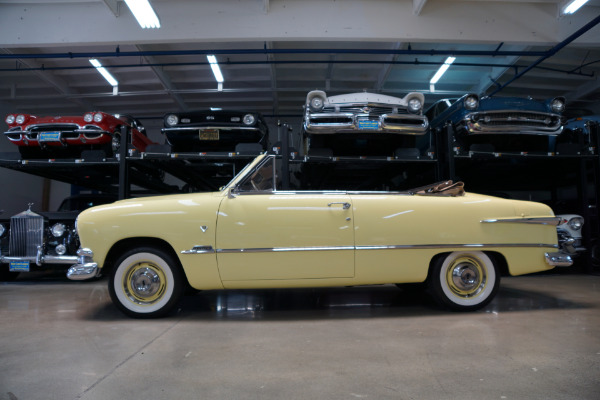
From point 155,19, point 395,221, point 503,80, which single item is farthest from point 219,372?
point 503,80

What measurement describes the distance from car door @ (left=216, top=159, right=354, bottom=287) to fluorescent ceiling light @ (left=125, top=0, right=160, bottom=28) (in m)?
3.80

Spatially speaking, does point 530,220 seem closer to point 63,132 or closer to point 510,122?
point 510,122

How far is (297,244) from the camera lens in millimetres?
3137

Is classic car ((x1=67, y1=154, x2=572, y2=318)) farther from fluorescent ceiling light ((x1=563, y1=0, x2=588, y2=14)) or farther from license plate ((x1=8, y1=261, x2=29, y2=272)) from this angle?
fluorescent ceiling light ((x1=563, y1=0, x2=588, y2=14))

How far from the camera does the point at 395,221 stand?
3246 millimetres

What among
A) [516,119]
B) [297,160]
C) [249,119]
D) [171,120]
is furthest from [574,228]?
[171,120]

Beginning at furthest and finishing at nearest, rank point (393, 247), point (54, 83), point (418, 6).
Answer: point (54, 83)
point (418, 6)
point (393, 247)

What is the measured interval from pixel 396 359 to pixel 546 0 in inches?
290

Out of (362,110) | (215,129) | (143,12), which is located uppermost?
(143,12)

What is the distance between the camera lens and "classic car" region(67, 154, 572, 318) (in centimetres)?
312

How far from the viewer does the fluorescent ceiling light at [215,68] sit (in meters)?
8.04

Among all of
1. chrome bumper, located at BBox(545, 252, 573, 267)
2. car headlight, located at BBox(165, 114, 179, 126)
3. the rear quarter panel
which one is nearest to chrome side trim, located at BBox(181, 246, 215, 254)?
the rear quarter panel

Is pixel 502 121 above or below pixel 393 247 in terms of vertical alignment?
above

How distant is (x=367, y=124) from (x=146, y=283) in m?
3.63
